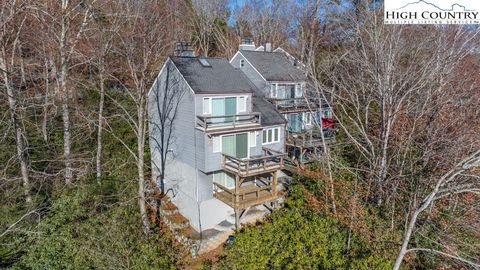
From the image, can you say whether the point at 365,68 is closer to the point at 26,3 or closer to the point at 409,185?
the point at 409,185

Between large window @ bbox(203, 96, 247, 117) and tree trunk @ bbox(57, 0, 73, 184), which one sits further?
large window @ bbox(203, 96, 247, 117)

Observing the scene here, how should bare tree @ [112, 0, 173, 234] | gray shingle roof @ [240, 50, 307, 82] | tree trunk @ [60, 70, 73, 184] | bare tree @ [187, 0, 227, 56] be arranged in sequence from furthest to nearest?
1. bare tree @ [187, 0, 227, 56]
2. gray shingle roof @ [240, 50, 307, 82]
3. tree trunk @ [60, 70, 73, 184]
4. bare tree @ [112, 0, 173, 234]

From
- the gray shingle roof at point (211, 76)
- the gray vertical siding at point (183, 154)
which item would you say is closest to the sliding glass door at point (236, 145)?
the gray vertical siding at point (183, 154)

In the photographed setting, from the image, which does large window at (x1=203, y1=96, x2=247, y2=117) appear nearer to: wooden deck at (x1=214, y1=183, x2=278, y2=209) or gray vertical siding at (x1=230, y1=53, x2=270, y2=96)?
wooden deck at (x1=214, y1=183, x2=278, y2=209)

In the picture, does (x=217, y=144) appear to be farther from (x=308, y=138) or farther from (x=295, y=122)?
(x=295, y=122)

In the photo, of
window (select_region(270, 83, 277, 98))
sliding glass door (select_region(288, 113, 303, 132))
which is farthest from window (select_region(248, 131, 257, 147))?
window (select_region(270, 83, 277, 98))

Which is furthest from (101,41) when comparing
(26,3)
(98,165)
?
(98,165)
